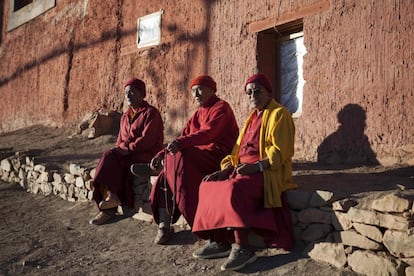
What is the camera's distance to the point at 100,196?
190 inches

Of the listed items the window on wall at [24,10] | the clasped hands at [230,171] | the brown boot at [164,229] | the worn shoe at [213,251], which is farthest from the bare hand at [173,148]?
the window on wall at [24,10]

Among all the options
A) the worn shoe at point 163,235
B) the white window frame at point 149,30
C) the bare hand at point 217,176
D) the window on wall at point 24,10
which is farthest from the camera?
the window on wall at point 24,10

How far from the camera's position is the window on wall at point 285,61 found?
550cm

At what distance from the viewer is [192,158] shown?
12.9 ft

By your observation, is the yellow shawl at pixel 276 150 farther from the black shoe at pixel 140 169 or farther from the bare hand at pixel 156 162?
the black shoe at pixel 140 169

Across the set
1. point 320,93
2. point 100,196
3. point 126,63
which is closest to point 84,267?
point 100,196

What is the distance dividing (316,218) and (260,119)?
896mm

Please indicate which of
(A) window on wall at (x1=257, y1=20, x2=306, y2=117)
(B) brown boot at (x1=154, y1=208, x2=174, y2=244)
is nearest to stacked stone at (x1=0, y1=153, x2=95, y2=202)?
(B) brown boot at (x1=154, y1=208, x2=174, y2=244)

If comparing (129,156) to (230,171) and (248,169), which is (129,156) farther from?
(248,169)

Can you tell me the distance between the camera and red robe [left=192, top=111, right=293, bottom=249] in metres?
3.22

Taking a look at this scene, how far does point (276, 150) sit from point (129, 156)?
195cm

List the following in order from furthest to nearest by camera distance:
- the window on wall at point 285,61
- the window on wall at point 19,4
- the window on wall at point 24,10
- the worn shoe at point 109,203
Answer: the window on wall at point 19,4 → the window on wall at point 24,10 → the window on wall at point 285,61 → the worn shoe at point 109,203

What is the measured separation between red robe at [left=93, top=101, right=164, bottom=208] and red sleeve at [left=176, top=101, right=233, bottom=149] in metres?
0.88

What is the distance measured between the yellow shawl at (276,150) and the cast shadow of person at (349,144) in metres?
1.21
